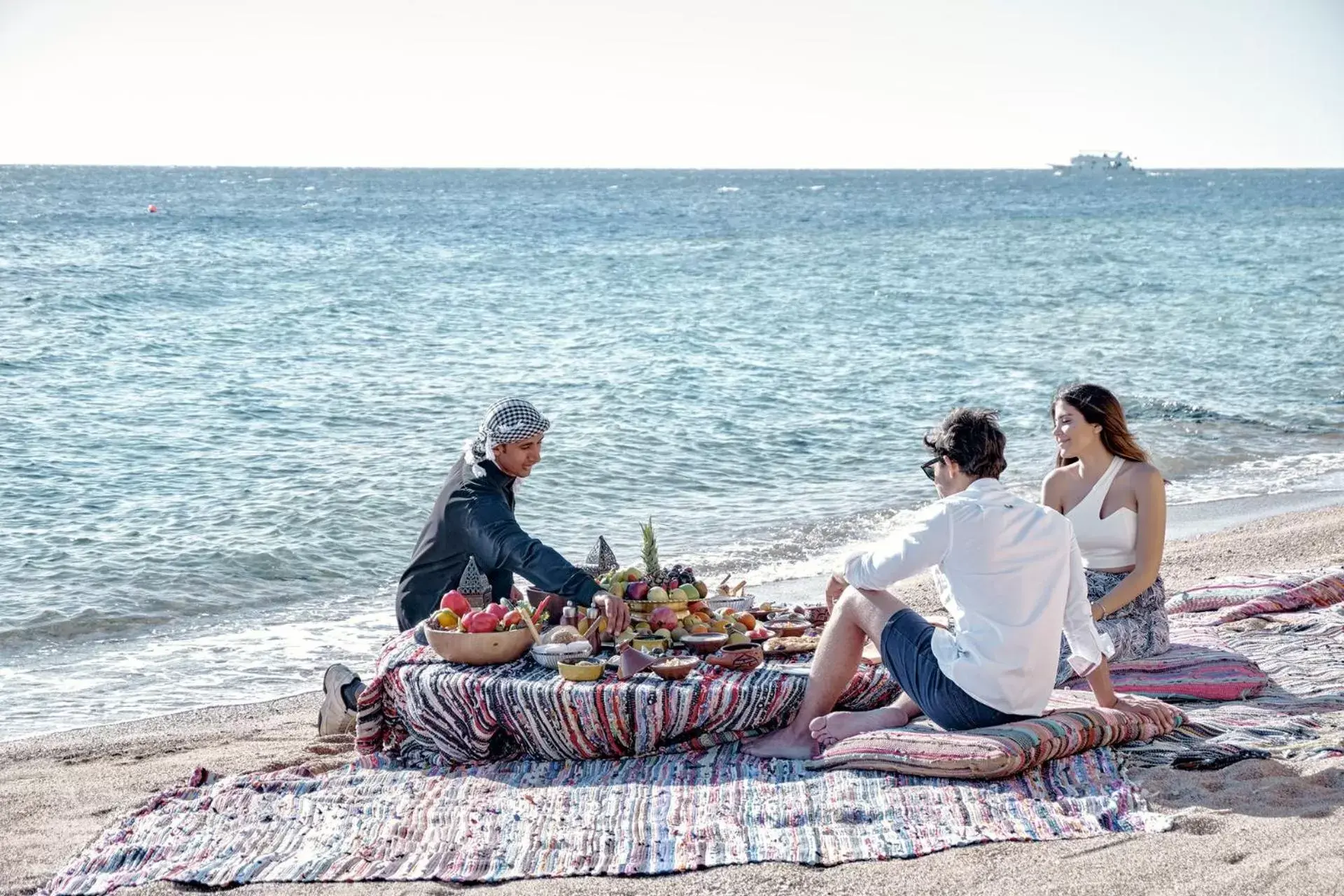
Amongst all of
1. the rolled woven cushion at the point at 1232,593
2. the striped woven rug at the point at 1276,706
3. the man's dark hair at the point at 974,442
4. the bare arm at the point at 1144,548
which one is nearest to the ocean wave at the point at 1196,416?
the rolled woven cushion at the point at 1232,593

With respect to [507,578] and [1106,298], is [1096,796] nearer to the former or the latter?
[507,578]

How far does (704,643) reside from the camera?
528cm

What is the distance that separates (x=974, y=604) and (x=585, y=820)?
1.58 metres

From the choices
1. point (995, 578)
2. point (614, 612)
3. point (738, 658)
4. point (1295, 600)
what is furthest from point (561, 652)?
point (1295, 600)

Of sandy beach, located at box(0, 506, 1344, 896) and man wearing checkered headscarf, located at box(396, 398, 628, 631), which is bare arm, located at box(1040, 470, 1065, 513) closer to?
sandy beach, located at box(0, 506, 1344, 896)

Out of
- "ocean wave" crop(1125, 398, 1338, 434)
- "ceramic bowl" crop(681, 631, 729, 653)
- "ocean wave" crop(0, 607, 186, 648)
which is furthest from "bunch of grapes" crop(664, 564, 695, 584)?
"ocean wave" crop(1125, 398, 1338, 434)

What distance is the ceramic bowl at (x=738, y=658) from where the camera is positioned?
5195 mm

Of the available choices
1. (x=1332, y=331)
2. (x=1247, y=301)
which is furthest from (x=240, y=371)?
(x=1247, y=301)

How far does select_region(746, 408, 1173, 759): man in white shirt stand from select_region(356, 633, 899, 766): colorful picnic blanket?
0.90 ft

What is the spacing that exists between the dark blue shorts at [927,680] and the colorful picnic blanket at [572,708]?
45cm

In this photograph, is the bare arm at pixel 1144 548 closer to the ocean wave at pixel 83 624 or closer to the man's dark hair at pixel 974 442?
the man's dark hair at pixel 974 442

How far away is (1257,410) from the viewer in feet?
55.1

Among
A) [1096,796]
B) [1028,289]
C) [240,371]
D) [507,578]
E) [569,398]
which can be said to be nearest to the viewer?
[1096,796]

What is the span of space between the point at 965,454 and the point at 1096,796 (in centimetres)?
126
